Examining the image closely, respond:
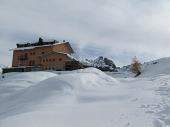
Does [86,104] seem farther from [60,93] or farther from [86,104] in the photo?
[60,93]

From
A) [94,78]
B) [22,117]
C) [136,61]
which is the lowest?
[22,117]

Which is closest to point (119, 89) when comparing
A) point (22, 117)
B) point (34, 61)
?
point (22, 117)

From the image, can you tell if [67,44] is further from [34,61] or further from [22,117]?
[22,117]

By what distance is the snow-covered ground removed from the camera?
11398 millimetres

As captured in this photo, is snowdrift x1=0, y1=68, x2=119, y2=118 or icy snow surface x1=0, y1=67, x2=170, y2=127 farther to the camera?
snowdrift x1=0, y1=68, x2=119, y2=118

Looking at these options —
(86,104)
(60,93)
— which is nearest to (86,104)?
(86,104)

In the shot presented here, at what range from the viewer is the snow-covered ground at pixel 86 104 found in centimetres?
1140

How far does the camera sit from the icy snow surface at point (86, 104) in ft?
37.4

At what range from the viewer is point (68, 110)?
1287 centimetres

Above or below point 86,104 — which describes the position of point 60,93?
above

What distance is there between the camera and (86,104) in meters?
14.0

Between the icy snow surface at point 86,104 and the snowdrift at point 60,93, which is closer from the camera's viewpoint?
the icy snow surface at point 86,104

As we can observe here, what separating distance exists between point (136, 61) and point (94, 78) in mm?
55927

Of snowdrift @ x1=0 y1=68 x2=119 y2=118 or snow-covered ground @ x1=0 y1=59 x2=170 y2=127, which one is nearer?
snow-covered ground @ x1=0 y1=59 x2=170 y2=127
